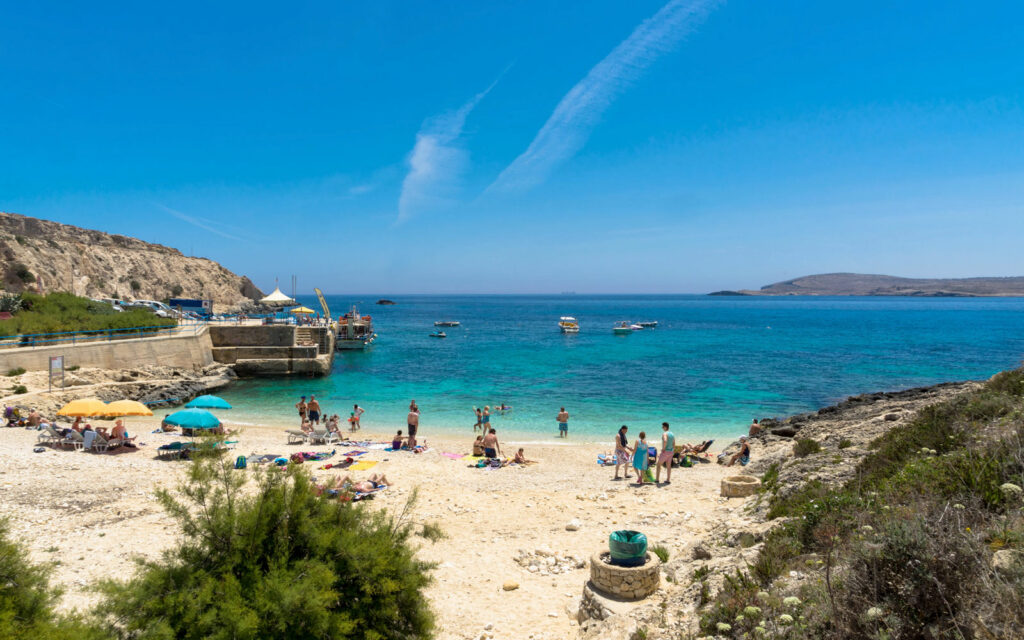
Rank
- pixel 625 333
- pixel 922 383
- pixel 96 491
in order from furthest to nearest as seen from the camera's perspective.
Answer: pixel 625 333 → pixel 922 383 → pixel 96 491

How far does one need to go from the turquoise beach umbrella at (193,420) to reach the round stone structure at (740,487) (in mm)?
13649

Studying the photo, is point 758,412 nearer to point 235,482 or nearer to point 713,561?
point 713,561

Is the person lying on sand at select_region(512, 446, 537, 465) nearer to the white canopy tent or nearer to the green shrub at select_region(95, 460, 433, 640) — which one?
the green shrub at select_region(95, 460, 433, 640)

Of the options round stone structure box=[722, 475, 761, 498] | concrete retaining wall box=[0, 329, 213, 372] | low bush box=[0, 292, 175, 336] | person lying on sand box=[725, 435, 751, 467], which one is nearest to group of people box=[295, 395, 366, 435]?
concrete retaining wall box=[0, 329, 213, 372]

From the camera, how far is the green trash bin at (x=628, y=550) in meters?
6.77

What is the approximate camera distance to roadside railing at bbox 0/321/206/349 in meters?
22.5

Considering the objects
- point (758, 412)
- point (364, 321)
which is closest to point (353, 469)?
point (758, 412)

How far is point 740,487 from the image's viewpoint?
11.4m

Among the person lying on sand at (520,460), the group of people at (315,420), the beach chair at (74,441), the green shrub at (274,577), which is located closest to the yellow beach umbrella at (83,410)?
the beach chair at (74,441)

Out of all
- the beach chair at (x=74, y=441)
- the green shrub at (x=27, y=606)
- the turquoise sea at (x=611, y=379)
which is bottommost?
the turquoise sea at (x=611, y=379)

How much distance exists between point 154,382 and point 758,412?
29.0m

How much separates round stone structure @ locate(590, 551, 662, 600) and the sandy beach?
29 cm

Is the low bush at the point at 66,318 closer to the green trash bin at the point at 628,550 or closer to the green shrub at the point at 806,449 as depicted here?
the green trash bin at the point at 628,550

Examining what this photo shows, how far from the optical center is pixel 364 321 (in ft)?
173
